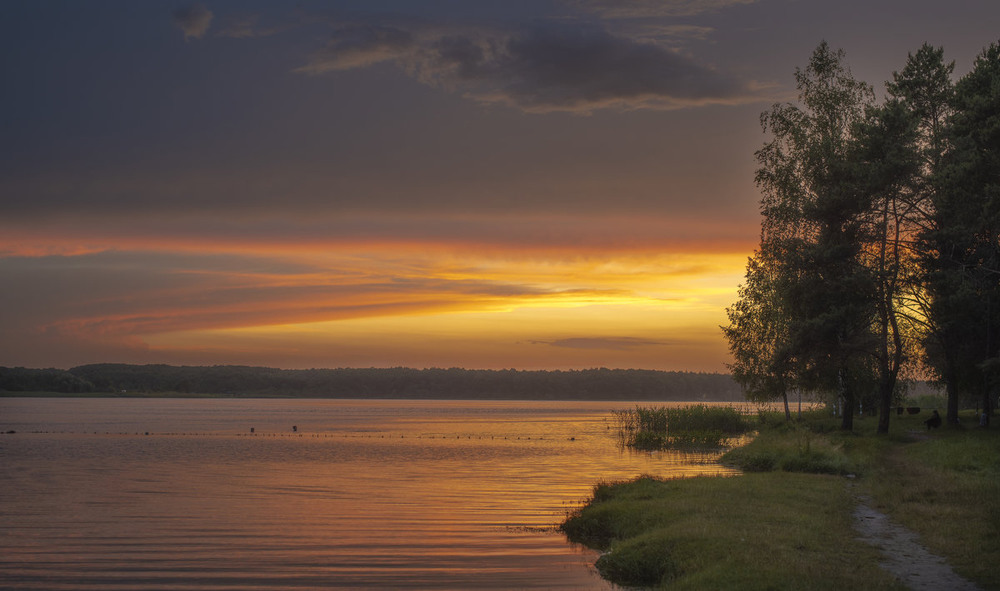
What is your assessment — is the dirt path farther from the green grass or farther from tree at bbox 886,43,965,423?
tree at bbox 886,43,965,423

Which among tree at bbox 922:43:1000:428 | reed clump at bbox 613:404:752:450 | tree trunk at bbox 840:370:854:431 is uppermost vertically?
tree at bbox 922:43:1000:428

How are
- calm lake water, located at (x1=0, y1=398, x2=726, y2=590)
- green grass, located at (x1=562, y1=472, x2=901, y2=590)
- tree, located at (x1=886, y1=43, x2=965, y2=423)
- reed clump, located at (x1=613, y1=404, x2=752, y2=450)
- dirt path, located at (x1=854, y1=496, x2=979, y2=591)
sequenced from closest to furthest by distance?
dirt path, located at (x1=854, y1=496, x2=979, y2=591) → green grass, located at (x1=562, y1=472, x2=901, y2=590) → calm lake water, located at (x1=0, y1=398, x2=726, y2=590) → tree, located at (x1=886, y1=43, x2=965, y2=423) → reed clump, located at (x1=613, y1=404, x2=752, y2=450)

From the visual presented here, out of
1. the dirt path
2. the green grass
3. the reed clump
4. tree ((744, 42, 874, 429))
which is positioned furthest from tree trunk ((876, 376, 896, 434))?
the dirt path

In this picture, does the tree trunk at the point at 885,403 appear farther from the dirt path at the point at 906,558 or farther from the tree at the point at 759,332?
the dirt path at the point at 906,558

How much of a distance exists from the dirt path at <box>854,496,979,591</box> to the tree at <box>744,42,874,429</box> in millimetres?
28002

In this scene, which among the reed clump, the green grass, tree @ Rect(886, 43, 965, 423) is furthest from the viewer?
the reed clump

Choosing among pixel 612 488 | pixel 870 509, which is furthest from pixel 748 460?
pixel 870 509

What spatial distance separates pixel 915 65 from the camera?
55.1m

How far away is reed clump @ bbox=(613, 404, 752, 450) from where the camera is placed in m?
74.8

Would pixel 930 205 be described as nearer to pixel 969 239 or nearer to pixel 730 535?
pixel 969 239

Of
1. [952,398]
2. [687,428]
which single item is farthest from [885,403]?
[687,428]

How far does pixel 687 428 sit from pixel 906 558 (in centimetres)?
6311

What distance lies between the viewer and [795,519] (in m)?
24.5

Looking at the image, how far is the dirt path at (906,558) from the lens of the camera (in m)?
17.5
